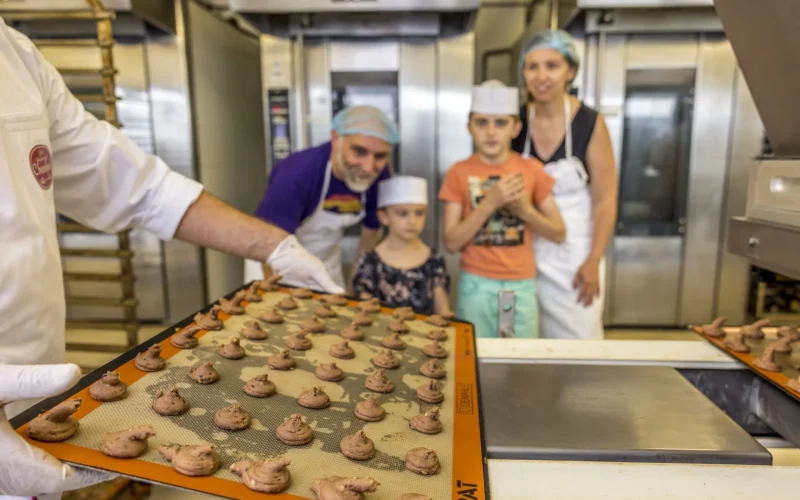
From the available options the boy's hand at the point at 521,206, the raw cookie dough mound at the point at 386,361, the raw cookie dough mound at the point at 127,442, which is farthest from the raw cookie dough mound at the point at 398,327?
the boy's hand at the point at 521,206

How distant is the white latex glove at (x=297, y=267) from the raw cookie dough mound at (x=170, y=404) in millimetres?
639

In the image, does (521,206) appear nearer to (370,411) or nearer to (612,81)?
(370,411)

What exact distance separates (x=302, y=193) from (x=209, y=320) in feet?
3.67

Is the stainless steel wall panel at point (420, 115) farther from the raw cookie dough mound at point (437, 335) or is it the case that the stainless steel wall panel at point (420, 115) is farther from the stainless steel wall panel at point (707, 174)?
the raw cookie dough mound at point (437, 335)

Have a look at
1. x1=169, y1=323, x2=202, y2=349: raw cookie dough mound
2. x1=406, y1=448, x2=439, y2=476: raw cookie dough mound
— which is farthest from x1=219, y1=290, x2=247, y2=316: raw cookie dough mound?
x1=406, y1=448, x2=439, y2=476: raw cookie dough mound

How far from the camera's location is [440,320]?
1.26 metres

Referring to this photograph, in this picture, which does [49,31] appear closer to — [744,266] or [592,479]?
[592,479]

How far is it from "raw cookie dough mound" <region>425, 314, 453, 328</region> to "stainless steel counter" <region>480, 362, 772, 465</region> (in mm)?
128

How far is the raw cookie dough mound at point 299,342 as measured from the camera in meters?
1.04

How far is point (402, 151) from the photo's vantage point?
3.26 metres

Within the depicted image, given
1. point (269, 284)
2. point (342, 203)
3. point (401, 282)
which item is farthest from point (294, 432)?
point (342, 203)

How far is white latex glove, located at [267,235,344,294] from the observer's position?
140 centimetres

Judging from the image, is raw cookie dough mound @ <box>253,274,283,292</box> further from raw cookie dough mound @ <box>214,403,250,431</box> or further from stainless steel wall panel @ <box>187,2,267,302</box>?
stainless steel wall panel @ <box>187,2,267,302</box>

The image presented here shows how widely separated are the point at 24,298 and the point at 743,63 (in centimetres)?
134
